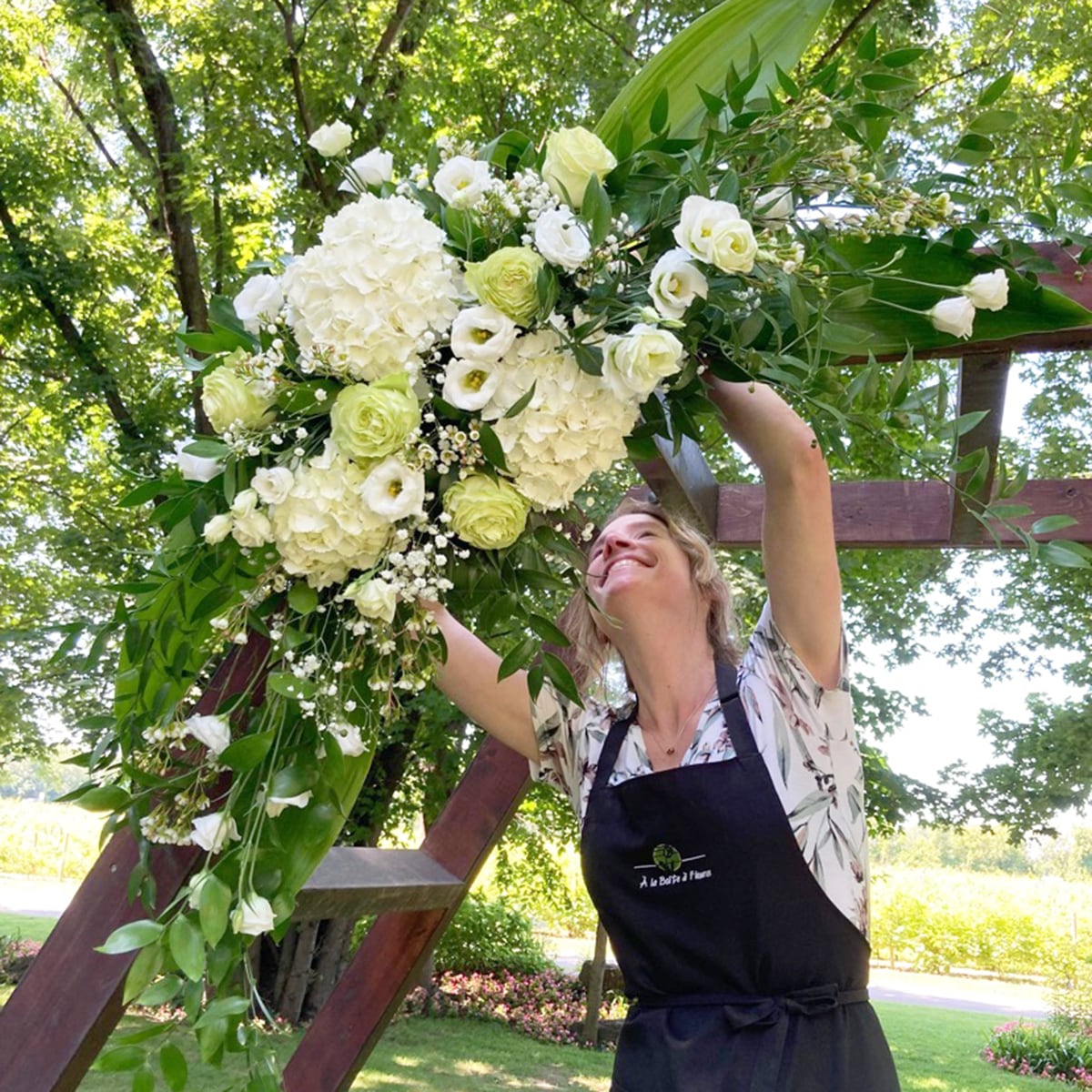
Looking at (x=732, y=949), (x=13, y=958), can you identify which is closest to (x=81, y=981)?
(x=732, y=949)

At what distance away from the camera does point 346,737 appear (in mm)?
955

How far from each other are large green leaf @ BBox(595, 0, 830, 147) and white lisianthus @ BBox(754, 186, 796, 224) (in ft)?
0.45

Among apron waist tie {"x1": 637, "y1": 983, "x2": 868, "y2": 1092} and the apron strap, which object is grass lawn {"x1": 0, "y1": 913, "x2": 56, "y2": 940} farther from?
apron waist tie {"x1": 637, "y1": 983, "x2": 868, "y2": 1092}

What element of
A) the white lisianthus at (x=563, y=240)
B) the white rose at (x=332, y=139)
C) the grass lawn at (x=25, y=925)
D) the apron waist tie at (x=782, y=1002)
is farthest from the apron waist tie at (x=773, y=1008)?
the grass lawn at (x=25, y=925)

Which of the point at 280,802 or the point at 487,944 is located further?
the point at 487,944

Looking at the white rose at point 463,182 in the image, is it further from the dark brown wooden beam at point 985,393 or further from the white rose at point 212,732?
the dark brown wooden beam at point 985,393

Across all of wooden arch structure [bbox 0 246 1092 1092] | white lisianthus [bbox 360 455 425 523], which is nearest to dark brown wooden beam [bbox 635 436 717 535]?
wooden arch structure [bbox 0 246 1092 1092]

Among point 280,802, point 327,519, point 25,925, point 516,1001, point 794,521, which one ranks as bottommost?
point 25,925

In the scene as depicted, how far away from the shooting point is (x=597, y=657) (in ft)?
5.99

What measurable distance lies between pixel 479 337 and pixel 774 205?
0.95ft

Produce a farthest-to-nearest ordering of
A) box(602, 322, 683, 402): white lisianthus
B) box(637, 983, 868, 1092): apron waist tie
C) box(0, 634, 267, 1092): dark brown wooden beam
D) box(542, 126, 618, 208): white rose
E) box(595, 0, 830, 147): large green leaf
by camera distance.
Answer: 1. box(637, 983, 868, 1092): apron waist tie
2. box(0, 634, 267, 1092): dark brown wooden beam
3. box(595, 0, 830, 147): large green leaf
4. box(542, 126, 618, 208): white rose
5. box(602, 322, 683, 402): white lisianthus

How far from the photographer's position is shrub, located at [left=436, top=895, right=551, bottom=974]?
30.5 feet

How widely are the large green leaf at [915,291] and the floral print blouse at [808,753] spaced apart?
1.65ft

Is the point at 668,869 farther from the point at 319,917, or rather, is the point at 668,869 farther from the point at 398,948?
the point at 398,948
